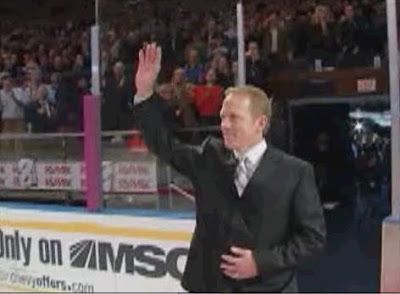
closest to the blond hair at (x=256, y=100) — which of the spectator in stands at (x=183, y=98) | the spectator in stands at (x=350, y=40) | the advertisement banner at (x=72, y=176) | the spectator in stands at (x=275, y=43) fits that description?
the spectator in stands at (x=183, y=98)

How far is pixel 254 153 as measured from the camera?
269 cm

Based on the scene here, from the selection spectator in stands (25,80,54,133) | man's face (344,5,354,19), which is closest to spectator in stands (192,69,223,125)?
man's face (344,5,354,19)

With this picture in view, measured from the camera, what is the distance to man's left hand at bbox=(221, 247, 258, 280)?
2590 millimetres

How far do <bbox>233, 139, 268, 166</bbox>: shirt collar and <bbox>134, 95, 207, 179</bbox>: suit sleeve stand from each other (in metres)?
0.20

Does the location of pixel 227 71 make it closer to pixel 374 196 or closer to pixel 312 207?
pixel 374 196

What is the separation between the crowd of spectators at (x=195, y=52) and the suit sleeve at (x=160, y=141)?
2.93 m

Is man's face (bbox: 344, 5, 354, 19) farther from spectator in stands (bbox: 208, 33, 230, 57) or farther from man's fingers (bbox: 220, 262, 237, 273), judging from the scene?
man's fingers (bbox: 220, 262, 237, 273)

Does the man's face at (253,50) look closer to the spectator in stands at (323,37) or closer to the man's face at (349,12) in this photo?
the spectator in stands at (323,37)

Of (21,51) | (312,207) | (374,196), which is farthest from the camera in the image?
(21,51)

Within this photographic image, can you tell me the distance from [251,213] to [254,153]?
18 cm

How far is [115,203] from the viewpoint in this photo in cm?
653

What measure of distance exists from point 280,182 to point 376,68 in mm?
3722

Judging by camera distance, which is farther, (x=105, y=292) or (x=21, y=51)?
(x=21, y=51)

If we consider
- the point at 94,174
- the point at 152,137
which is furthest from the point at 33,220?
the point at 152,137
